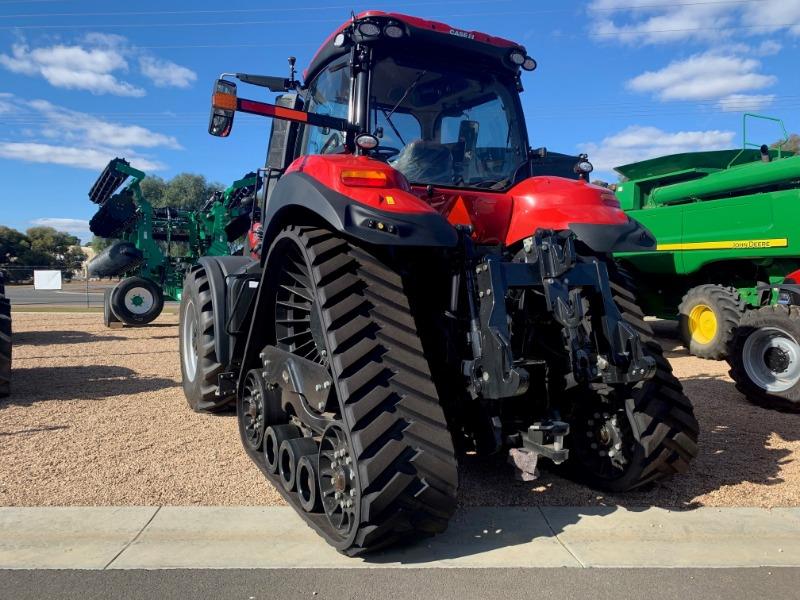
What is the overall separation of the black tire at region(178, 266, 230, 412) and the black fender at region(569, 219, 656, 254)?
3.03 m

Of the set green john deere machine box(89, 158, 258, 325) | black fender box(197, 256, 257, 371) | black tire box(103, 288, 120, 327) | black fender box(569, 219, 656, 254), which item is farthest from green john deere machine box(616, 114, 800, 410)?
black tire box(103, 288, 120, 327)

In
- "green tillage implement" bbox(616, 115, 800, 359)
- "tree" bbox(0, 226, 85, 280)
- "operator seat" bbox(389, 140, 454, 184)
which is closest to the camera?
"operator seat" bbox(389, 140, 454, 184)

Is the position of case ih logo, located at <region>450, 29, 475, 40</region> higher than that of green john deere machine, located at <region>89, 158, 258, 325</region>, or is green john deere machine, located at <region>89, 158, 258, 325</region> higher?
case ih logo, located at <region>450, 29, 475, 40</region>

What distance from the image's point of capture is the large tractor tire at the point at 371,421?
264 centimetres

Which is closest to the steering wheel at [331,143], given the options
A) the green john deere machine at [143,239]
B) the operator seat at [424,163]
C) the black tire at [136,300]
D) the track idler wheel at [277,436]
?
the operator seat at [424,163]

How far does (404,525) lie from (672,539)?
149 centimetres

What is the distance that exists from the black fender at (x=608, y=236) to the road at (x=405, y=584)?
1.65m

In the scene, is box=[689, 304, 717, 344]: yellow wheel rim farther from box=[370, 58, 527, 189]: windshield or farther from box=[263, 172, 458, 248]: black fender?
box=[263, 172, 458, 248]: black fender

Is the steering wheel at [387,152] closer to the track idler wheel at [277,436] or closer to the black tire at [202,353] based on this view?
the track idler wheel at [277,436]

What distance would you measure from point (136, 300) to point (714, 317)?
11435mm

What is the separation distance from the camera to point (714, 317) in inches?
351

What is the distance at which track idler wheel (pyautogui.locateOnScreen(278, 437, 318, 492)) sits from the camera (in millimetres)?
3334

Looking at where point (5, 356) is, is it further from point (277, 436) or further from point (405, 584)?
point (405, 584)

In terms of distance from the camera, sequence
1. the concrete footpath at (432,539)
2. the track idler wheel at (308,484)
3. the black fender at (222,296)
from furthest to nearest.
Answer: the black fender at (222,296)
the track idler wheel at (308,484)
the concrete footpath at (432,539)
